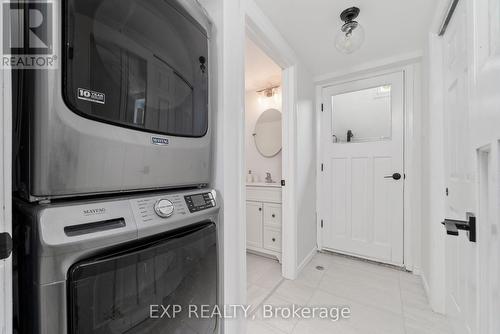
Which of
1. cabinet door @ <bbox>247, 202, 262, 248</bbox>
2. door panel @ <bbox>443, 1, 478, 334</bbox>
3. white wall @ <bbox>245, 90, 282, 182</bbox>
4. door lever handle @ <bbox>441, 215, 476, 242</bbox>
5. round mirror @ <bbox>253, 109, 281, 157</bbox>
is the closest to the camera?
door lever handle @ <bbox>441, 215, 476, 242</bbox>

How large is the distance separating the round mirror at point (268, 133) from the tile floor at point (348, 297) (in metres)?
1.45

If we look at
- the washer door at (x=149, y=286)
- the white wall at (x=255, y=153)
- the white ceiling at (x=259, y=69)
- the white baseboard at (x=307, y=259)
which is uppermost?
the white ceiling at (x=259, y=69)

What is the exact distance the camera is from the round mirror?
9.52 feet

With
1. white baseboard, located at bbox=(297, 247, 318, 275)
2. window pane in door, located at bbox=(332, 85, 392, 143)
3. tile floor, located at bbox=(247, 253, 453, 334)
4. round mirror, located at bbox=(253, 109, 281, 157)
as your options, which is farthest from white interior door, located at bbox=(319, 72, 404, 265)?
round mirror, located at bbox=(253, 109, 281, 157)

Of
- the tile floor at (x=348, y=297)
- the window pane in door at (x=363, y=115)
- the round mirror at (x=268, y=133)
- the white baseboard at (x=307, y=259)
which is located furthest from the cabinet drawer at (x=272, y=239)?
the window pane in door at (x=363, y=115)

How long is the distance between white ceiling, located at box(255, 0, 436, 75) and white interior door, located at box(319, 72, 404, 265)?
40 centimetres

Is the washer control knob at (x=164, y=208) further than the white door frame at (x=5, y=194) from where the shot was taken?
Yes

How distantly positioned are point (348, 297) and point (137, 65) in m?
2.14

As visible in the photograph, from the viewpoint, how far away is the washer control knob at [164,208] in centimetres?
70

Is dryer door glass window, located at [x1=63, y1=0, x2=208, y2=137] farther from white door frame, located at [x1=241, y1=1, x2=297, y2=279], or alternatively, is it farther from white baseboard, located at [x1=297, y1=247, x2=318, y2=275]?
white baseboard, located at [x1=297, y1=247, x2=318, y2=275]

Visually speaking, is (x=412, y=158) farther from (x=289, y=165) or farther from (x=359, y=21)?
(x=359, y=21)

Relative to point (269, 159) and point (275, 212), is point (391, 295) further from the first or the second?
point (269, 159)

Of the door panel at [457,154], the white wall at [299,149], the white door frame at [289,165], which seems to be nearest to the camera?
the door panel at [457,154]

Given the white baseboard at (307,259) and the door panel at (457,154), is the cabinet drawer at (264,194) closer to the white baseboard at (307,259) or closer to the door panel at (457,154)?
the white baseboard at (307,259)
